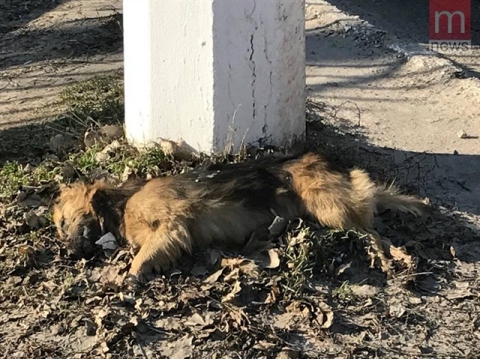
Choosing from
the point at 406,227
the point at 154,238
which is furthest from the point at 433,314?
the point at 154,238

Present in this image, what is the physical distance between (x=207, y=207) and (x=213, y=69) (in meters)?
0.92

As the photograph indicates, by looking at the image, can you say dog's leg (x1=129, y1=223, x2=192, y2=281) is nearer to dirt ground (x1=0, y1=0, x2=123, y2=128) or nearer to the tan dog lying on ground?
the tan dog lying on ground

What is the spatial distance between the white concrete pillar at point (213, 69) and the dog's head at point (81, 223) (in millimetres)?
811

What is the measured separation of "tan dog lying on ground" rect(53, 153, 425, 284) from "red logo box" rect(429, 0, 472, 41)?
534cm

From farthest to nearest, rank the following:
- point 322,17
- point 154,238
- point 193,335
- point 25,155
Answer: point 322,17 → point 25,155 → point 154,238 → point 193,335

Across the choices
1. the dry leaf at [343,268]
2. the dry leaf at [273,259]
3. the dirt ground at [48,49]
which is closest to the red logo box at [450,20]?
the dirt ground at [48,49]

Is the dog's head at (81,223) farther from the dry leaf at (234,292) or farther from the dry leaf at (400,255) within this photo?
the dry leaf at (400,255)

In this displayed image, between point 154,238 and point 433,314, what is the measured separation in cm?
144

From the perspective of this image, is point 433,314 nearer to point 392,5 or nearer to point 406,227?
point 406,227

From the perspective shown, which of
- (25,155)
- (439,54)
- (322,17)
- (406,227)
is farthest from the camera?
(322,17)

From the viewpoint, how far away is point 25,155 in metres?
5.57

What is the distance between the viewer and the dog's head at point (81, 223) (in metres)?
4.36

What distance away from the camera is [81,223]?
4.36 m

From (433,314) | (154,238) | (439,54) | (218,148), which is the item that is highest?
(439,54)
